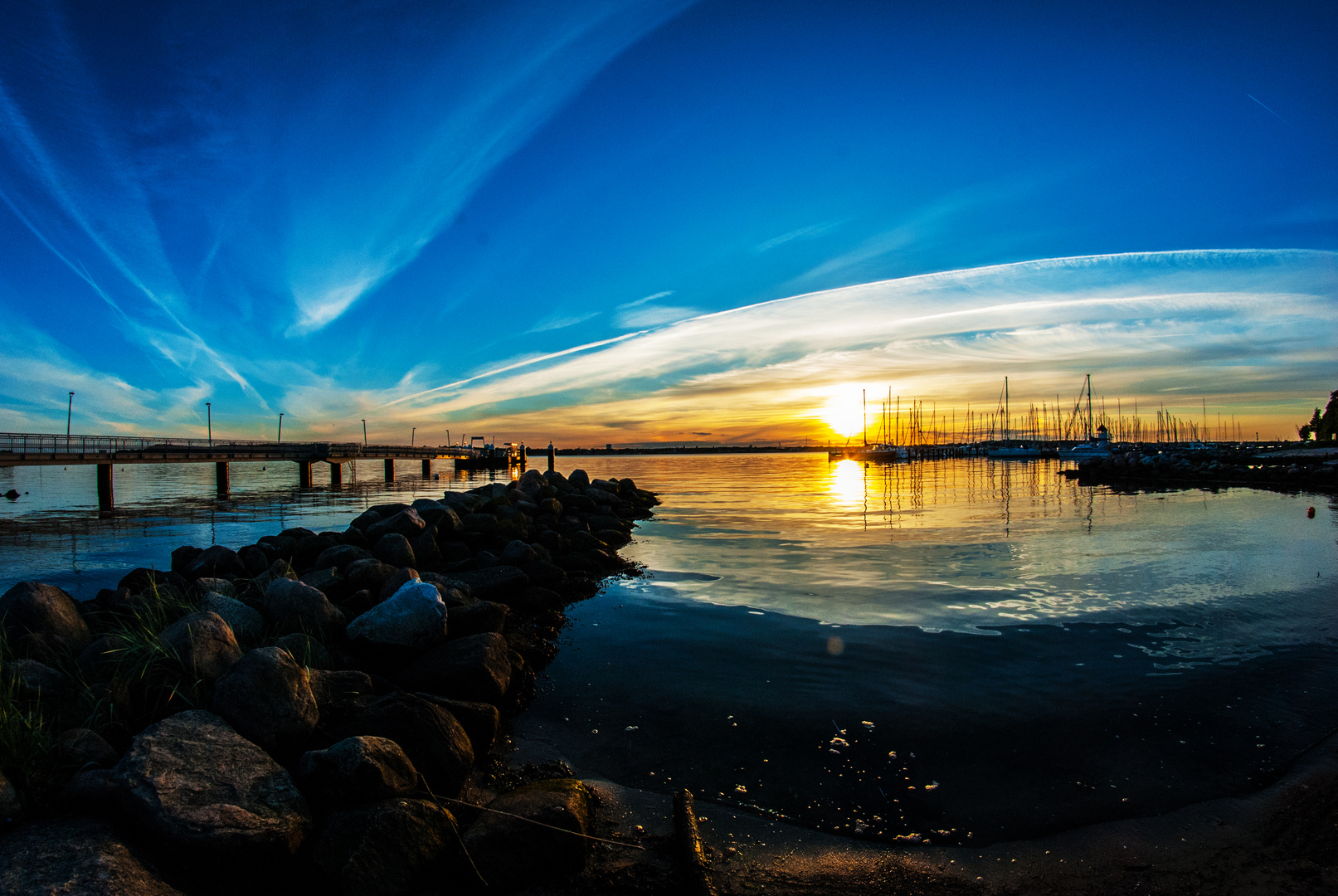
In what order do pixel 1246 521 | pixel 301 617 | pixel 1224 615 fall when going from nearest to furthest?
pixel 301 617, pixel 1224 615, pixel 1246 521

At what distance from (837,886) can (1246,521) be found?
25.7 m

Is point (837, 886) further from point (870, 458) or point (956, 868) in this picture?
point (870, 458)

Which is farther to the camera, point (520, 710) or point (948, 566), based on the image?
point (948, 566)

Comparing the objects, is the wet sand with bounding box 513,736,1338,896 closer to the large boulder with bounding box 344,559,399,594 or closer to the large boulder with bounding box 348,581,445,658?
the large boulder with bounding box 348,581,445,658

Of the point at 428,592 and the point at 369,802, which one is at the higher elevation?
the point at 428,592

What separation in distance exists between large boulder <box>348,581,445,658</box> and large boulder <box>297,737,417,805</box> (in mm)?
3282

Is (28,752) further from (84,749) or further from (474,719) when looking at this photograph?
(474,719)

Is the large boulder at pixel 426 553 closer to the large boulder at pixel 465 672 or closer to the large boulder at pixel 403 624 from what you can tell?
the large boulder at pixel 403 624

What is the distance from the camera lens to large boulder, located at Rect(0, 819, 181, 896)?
3359 millimetres

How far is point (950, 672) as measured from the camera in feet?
25.6

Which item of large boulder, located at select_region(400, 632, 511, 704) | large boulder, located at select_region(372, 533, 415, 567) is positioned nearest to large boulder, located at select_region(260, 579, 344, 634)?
large boulder, located at select_region(400, 632, 511, 704)

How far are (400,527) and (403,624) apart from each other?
726 centimetres

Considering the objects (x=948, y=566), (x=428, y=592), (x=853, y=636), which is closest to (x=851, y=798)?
(x=853, y=636)

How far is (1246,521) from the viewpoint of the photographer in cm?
2172
